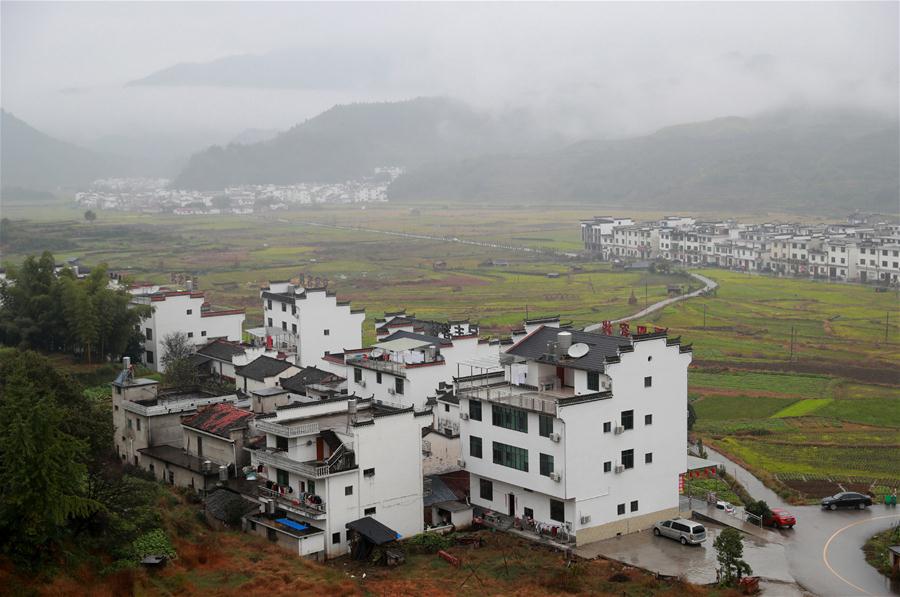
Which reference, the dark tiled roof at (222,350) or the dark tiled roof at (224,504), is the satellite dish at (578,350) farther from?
the dark tiled roof at (222,350)

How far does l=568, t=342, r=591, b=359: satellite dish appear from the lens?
24766 mm

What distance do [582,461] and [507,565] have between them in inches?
127

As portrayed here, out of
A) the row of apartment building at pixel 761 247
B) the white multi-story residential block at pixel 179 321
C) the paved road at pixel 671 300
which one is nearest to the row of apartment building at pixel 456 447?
the white multi-story residential block at pixel 179 321

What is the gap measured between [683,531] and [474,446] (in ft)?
17.7

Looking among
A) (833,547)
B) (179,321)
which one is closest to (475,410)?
(833,547)

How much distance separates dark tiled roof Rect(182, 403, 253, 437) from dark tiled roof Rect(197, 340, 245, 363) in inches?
380

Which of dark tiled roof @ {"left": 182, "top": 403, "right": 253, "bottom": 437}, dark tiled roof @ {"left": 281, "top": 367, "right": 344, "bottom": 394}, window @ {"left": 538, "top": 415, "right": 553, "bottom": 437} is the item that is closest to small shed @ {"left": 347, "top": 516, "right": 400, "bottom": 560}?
window @ {"left": 538, "top": 415, "right": 553, "bottom": 437}

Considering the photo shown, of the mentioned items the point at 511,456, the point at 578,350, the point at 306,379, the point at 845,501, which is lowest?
the point at 845,501

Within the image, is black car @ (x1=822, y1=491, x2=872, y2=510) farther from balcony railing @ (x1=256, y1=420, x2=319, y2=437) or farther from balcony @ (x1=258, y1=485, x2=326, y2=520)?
balcony railing @ (x1=256, y1=420, x2=319, y2=437)

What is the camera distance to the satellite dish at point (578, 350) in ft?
81.3

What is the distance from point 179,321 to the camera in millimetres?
42125

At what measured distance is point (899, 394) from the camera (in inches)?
1642

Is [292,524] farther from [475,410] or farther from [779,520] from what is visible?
[779,520]

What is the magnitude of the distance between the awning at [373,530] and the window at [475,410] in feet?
12.6
